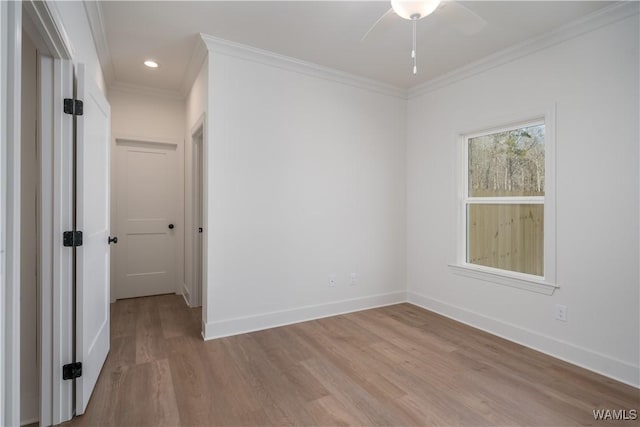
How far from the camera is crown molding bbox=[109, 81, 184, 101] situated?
3.99 metres

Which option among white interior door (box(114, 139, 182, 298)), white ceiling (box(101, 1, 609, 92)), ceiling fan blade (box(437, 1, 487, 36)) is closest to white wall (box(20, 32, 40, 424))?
white ceiling (box(101, 1, 609, 92))

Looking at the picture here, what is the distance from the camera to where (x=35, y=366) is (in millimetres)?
1824

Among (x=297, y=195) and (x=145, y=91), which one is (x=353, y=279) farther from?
(x=145, y=91)

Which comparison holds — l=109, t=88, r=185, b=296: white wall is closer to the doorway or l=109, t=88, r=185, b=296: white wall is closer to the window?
the doorway

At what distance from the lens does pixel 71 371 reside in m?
1.86

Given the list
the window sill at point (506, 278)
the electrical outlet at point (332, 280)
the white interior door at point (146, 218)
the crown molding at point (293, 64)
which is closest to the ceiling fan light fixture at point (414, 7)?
the crown molding at point (293, 64)

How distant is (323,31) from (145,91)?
260 centimetres

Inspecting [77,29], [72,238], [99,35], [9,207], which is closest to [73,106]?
[77,29]

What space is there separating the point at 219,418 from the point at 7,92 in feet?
5.88

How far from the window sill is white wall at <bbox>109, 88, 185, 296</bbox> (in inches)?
137

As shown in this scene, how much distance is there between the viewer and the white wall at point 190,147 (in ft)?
10.7

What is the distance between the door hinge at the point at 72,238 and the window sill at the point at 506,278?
10.9ft

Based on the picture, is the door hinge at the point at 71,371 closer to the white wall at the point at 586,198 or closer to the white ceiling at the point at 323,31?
the white ceiling at the point at 323,31

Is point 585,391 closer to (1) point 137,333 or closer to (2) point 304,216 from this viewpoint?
(2) point 304,216
